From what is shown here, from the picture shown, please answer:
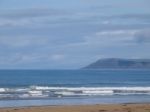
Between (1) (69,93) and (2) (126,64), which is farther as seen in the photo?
(2) (126,64)

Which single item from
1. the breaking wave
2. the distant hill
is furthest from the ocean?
the distant hill

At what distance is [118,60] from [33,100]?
14263 centimetres

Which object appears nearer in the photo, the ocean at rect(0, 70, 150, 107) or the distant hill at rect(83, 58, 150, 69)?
the ocean at rect(0, 70, 150, 107)

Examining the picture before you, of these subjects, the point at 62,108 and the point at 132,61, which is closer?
the point at 62,108

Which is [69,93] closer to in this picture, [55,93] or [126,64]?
[55,93]

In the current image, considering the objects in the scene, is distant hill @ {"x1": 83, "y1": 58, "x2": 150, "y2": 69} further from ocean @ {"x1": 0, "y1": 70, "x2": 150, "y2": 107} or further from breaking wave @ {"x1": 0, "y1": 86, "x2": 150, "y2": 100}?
breaking wave @ {"x1": 0, "y1": 86, "x2": 150, "y2": 100}

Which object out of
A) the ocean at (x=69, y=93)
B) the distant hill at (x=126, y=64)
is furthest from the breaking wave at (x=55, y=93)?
the distant hill at (x=126, y=64)

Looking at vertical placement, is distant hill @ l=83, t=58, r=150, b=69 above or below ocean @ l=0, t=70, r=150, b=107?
above

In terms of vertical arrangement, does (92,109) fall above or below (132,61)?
below

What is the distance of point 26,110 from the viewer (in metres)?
23.8

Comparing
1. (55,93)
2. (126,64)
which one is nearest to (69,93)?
(55,93)

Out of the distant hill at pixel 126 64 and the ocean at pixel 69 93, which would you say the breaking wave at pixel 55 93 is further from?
the distant hill at pixel 126 64

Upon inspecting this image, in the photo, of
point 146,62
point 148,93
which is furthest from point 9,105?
point 146,62

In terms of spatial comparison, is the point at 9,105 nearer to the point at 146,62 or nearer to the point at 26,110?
the point at 26,110
